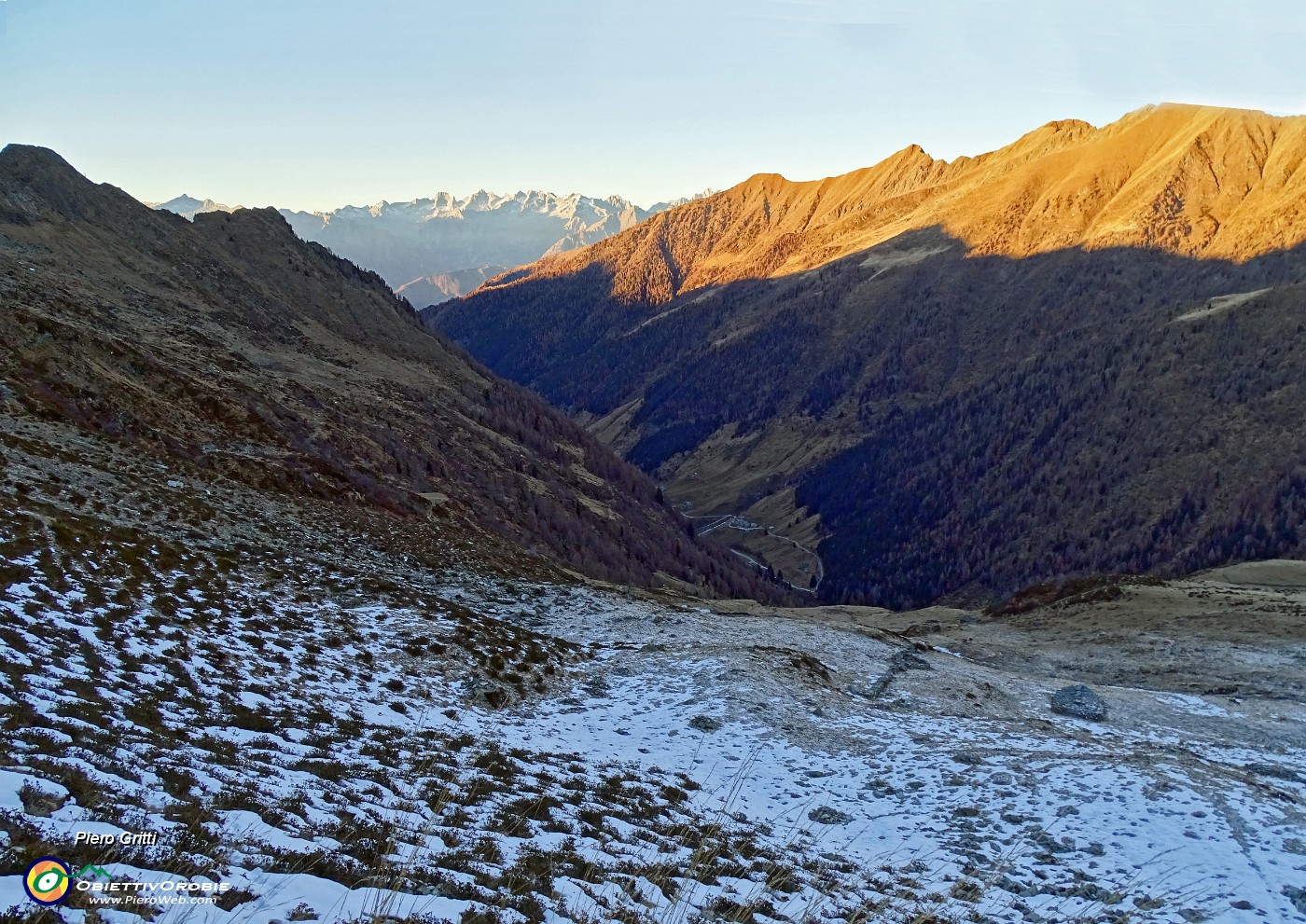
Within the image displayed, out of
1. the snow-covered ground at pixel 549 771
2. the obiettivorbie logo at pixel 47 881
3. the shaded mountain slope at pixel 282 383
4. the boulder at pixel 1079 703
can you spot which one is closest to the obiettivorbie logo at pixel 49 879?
A: the obiettivorbie logo at pixel 47 881

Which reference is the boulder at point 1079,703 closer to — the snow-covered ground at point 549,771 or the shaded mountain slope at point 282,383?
the snow-covered ground at point 549,771

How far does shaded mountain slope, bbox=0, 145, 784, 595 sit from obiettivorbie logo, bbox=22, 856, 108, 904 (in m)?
36.2

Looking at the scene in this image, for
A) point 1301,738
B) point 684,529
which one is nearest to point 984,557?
point 684,529

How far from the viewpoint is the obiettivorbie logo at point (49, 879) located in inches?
295

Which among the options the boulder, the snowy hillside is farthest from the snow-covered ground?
the boulder

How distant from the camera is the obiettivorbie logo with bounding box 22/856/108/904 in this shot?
7.48 m

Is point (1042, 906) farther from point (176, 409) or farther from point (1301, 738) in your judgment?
point (176, 409)

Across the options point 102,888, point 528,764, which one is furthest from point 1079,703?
point 102,888

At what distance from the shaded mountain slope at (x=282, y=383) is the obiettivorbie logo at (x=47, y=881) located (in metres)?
36.3

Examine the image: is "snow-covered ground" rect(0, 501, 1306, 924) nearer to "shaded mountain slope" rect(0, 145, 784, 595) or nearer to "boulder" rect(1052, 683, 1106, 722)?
"boulder" rect(1052, 683, 1106, 722)

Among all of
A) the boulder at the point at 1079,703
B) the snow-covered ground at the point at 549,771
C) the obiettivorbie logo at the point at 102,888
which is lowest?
the boulder at the point at 1079,703

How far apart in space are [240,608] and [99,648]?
7676 mm

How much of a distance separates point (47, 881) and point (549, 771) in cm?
1218

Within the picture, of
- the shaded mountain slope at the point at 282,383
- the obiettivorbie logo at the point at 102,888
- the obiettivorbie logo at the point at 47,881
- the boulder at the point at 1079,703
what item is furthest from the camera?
the shaded mountain slope at the point at 282,383
